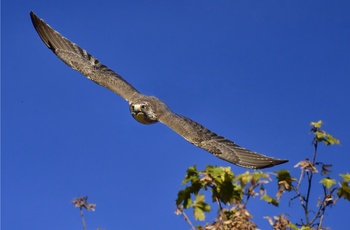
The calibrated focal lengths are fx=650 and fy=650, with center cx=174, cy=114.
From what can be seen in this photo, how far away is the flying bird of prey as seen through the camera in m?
10.0

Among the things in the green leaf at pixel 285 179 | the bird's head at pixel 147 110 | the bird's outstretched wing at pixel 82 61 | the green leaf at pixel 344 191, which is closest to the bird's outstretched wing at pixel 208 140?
the bird's head at pixel 147 110

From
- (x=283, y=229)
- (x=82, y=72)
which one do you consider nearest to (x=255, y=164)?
(x=283, y=229)

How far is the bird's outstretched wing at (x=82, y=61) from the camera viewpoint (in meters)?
12.7

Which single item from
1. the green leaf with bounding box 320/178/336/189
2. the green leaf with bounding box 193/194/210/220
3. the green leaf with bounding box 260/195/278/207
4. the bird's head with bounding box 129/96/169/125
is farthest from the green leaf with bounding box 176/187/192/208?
the bird's head with bounding box 129/96/169/125

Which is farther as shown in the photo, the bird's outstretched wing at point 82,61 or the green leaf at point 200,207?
the bird's outstretched wing at point 82,61

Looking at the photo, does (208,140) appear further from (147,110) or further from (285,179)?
(285,179)

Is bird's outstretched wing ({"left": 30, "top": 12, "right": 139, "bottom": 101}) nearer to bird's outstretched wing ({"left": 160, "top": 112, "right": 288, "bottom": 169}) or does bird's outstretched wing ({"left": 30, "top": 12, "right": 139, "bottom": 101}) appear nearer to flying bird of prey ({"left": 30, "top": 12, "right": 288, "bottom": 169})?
flying bird of prey ({"left": 30, "top": 12, "right": 288, "bottom": 169})

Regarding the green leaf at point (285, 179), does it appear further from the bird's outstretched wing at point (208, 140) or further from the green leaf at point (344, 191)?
the bird's outstretched wing at point (208, 140)

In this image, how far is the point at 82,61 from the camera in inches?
548

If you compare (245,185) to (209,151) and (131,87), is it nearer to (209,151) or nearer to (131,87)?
(209,151)

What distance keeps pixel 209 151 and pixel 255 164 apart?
1283 millimetres

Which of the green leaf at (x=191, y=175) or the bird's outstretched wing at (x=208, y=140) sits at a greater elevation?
the bird's outstretched wing at (x=208, y=140)

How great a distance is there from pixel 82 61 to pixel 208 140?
14.6 ft

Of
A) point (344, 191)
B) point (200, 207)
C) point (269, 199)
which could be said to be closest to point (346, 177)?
point (344, 191)
